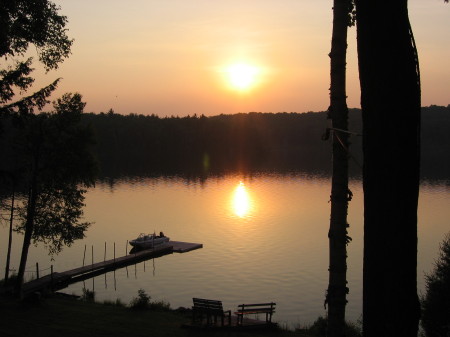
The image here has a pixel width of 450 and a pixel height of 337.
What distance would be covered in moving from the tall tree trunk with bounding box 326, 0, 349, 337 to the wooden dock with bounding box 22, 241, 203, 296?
26.6 m

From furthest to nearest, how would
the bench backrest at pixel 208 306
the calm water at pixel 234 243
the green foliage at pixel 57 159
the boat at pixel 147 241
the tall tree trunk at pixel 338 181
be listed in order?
the boat at pixel 147 241
the calm water at pixel 234 243
the green foliage at pixel 57 159
the bench backrest at pixel 208 306
the tall tree trunk at pixel 338 181

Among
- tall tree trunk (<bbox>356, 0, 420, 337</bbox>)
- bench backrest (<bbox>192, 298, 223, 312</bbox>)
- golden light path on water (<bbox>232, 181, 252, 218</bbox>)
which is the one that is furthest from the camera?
golden light path on water (<bbox>232, 181, 252, 218</bbox>)

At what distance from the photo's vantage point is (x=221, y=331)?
22.5 meters

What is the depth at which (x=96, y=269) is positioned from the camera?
4644 centimetres

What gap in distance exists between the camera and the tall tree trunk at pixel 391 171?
14.8 feet

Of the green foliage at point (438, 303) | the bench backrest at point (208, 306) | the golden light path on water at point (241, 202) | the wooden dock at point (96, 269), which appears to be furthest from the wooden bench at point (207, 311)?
the golden light path on water at point (241, 202)

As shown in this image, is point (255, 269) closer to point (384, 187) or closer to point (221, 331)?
point (221, 331)

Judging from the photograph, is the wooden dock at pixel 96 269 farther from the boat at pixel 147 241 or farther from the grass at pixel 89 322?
the grass at pixel 89 322

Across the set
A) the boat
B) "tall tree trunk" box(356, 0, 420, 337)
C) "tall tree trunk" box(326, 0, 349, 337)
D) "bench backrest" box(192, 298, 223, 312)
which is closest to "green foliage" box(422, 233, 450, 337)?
"bench backrest" box(192, 298, 223, 312)

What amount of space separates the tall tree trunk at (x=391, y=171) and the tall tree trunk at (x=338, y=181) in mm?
3466

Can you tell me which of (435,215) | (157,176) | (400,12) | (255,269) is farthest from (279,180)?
(400,12)

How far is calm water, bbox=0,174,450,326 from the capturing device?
3803 cm

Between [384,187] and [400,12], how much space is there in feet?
4.79

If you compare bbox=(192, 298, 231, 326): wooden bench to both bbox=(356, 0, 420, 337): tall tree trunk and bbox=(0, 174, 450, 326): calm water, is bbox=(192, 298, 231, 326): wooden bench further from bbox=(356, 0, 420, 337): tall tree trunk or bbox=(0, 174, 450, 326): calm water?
bbox=(356, 0, 420, 337): tall tree trunk
